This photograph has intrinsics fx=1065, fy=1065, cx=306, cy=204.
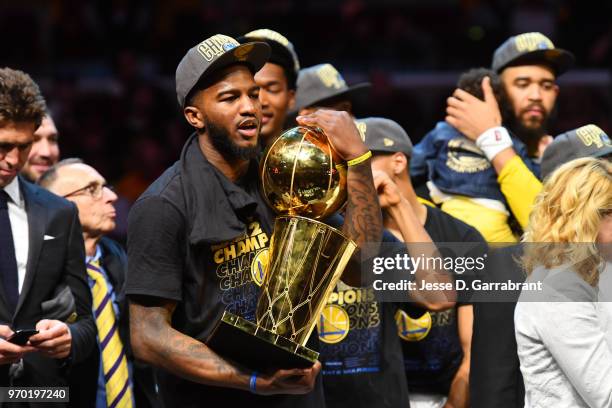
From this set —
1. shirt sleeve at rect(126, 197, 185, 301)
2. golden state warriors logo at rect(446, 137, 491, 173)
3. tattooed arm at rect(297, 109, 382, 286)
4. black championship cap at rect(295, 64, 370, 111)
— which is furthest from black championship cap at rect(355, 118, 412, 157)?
shirt sleeve at rect(126, 197, 185, 301)

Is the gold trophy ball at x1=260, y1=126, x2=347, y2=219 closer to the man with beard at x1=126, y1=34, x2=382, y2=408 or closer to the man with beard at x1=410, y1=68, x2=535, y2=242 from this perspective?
the man with beard at x1=126, y1=34, x2=382, y2=408

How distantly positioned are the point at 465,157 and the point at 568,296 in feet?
4.99

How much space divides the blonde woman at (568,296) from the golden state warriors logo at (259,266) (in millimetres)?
778

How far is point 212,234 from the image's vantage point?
304cm

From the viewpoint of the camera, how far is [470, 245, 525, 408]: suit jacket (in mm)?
3459

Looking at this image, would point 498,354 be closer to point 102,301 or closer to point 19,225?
point 102,301

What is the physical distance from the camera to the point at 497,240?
4352 millimetres

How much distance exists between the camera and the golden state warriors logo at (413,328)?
4.12 metres

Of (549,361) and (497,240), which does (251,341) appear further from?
(497,240)

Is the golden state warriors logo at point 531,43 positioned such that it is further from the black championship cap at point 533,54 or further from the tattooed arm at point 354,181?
the tattooed arm at point 354,181

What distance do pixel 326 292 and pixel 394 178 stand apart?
1.30 meters

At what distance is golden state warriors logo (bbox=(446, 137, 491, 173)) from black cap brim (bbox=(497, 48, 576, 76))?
407 millimetres

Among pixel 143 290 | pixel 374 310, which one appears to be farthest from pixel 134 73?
pixel 143 290

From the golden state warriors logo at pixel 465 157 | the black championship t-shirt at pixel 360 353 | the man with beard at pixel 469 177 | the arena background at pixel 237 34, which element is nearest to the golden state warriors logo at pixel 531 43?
the man with beard at pixel 469 177
